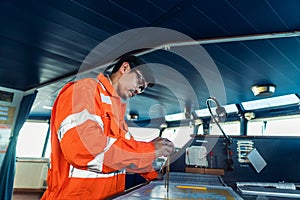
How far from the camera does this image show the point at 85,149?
2.92 feet

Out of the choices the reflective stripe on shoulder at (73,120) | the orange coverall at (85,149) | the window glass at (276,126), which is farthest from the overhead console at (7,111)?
the window glass at (276,126)

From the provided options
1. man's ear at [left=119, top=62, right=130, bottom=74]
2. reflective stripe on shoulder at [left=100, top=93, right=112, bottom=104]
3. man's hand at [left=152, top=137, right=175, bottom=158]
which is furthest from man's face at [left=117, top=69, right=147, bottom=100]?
man's hand at [left=152, top=137, right=175, bottom=158]

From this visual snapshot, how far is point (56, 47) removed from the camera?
2.56 m

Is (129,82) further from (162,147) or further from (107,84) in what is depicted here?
(162,147)

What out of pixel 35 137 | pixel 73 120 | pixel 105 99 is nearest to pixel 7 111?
pixel 35 137

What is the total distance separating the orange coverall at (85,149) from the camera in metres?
0.91

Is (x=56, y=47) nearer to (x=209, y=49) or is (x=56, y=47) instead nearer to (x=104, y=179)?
(x=209, y=49)

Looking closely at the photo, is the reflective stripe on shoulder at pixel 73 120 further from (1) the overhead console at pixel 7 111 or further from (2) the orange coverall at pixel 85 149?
(1) the overhead console at pixel 7 111

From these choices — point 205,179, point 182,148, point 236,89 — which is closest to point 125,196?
point 205,179

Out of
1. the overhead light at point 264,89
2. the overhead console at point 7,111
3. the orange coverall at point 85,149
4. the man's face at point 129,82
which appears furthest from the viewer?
the overhead console at point 7,111

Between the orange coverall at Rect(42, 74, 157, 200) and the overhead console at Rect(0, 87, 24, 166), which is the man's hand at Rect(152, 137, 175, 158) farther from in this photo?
the overhead console at Rect(0, 87, 24, 166)

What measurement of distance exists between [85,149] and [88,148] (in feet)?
0.04

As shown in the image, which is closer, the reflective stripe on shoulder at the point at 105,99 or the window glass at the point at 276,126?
the reflective stripe on shoulder at the point at 105,99

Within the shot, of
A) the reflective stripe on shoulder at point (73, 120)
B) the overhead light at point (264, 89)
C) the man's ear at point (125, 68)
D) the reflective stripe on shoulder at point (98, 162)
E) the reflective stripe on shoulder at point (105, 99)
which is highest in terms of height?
the overhead light at point (264, 89)
